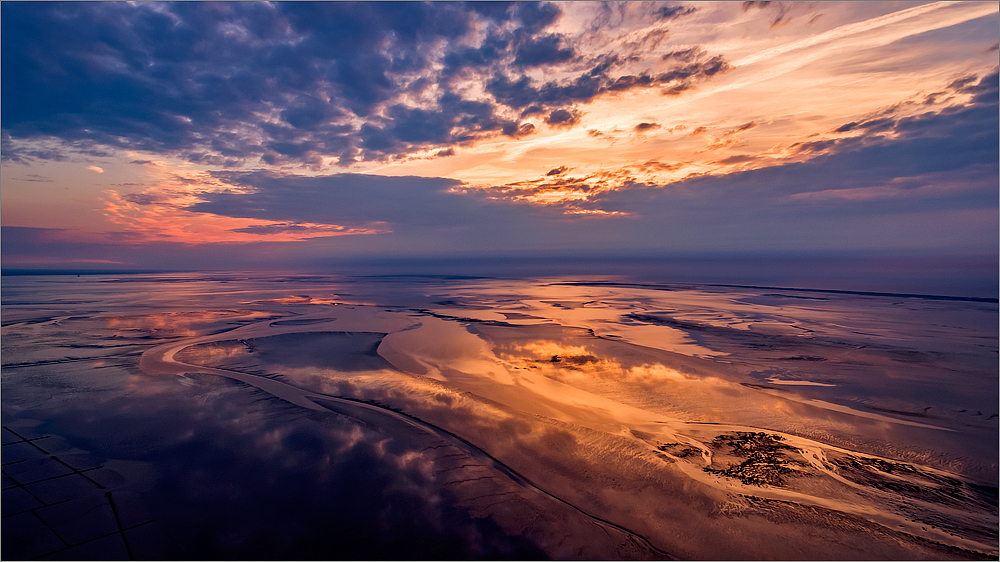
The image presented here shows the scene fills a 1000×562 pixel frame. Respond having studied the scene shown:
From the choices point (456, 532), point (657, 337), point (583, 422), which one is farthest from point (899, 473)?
point (657, 337)

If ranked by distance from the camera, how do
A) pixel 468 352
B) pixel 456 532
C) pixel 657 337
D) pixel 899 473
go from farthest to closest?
pixel 657 337 < pixel 468 352 < pixel 899 473 < pixel 456 532

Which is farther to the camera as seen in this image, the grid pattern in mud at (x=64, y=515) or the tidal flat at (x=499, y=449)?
the tidal flat at (x=499, y=449)

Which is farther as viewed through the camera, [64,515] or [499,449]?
[499,449]

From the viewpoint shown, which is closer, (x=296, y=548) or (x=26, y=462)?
(x=296, y=548)

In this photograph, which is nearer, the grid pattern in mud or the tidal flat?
the grid pattern in mud

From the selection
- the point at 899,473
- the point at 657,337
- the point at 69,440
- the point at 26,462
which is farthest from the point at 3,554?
the point at 657,337

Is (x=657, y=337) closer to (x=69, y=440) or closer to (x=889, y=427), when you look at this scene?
(x=889, y=427)

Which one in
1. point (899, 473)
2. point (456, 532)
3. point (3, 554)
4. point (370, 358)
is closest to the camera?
point (3, 554)
